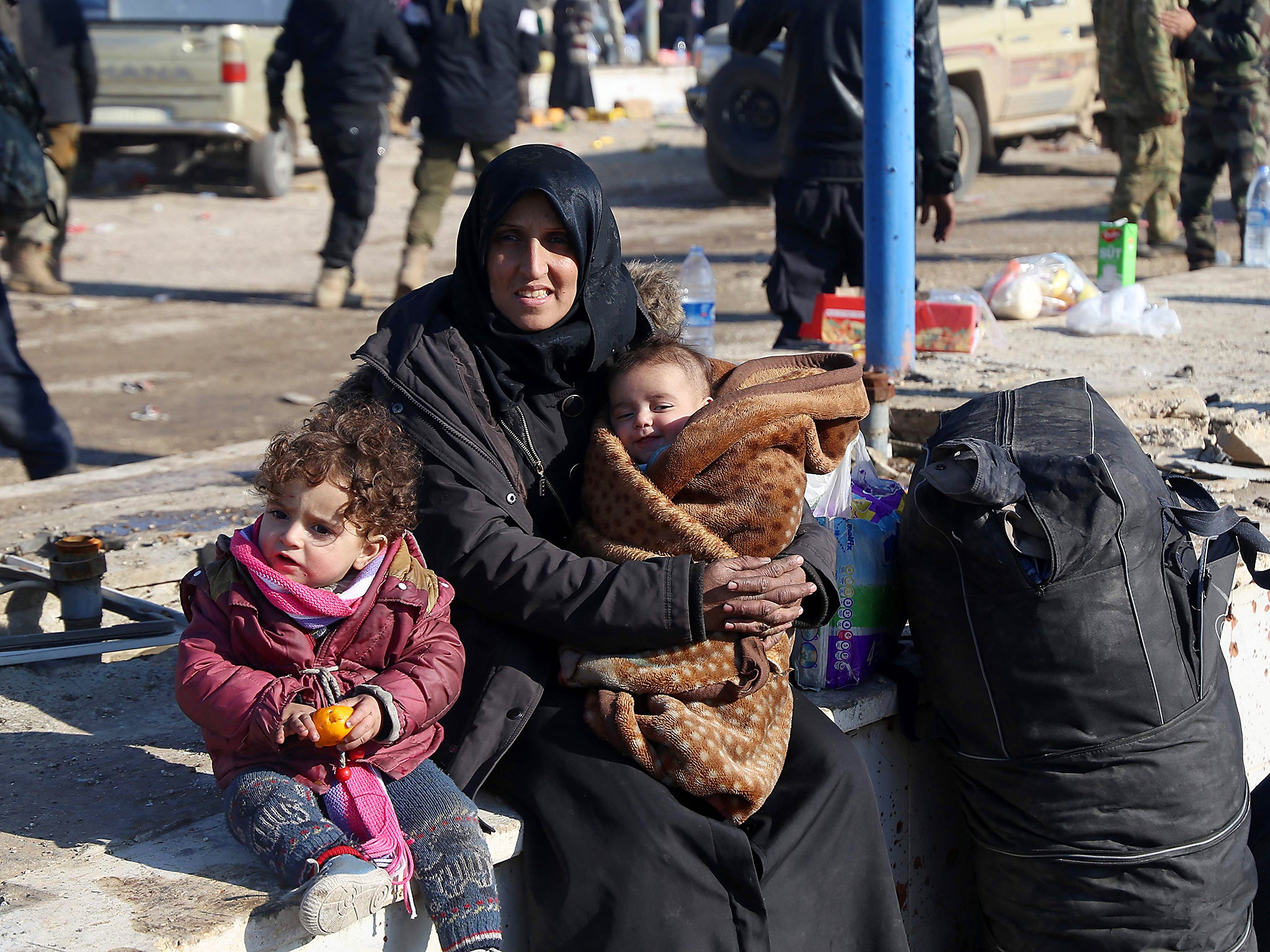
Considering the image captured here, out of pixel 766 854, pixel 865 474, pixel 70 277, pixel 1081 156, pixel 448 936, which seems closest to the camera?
pixel 448 936

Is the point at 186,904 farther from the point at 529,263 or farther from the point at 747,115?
the point at 747,115

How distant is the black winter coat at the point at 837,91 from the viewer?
597 centimetres

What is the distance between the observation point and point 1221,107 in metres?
8.61

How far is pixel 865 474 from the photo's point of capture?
3215 millimetres

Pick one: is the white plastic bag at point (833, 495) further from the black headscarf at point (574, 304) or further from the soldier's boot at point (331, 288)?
the soldier's boot at point (331, 288)

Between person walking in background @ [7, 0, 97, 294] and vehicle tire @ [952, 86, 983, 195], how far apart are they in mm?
6853

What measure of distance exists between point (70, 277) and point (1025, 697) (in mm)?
9173

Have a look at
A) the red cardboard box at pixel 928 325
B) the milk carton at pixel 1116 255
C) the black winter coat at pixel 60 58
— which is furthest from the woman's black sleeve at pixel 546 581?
the black winter coat at pixel 60 58

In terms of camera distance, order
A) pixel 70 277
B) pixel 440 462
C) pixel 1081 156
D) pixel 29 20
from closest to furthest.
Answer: pixel 440 462 < pixel 29 20 < pixel 70 277 < pixel 1081 156

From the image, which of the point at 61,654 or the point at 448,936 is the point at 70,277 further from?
the point at 448,936

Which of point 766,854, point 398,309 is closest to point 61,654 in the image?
point 398,309

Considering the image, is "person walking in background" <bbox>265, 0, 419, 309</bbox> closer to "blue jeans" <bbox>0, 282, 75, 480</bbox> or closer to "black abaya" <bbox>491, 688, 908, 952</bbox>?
"blue jeans" <bbox>0, 282, 75, 480</bbox>

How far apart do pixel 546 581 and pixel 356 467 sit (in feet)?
1.26

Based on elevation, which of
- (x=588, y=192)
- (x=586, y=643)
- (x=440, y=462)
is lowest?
(x=586, y=643)
